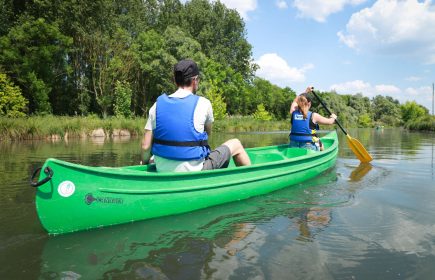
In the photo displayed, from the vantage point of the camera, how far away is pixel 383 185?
6.21m

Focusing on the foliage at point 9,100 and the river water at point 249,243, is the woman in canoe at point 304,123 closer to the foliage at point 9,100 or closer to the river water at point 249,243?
the river water at point 249,243

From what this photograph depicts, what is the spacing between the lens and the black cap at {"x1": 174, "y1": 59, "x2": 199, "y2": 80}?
4.02m

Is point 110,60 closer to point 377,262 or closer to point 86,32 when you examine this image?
point 86,32

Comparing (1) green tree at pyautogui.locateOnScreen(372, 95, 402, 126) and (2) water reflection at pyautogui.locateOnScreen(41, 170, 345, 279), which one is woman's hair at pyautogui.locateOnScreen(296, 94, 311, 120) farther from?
(1) green tree at pyautogui.locateOnScreen(372, 95, 402, 126)

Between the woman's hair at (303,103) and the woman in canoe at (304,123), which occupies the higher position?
the woman's hair at (303,103)

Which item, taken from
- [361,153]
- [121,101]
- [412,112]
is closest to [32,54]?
[121,101]

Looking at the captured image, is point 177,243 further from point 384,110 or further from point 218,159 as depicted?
point 384,110

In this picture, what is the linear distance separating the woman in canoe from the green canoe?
2698 mm

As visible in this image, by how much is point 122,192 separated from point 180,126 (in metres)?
0.94

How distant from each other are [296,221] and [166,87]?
28327mm

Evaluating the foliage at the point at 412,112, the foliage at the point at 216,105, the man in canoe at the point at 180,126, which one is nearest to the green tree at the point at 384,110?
the foliage at the point at 412,112

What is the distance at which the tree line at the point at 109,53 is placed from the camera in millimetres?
23656

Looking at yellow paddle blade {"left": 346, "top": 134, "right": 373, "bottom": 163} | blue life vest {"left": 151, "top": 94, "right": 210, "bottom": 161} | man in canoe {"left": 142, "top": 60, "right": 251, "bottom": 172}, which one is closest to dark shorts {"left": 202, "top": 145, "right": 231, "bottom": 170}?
man in canoe {"left": 142, "top": 60, "right": 251, "bottom": 172}

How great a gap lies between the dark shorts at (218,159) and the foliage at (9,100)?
1937 cm
